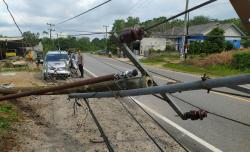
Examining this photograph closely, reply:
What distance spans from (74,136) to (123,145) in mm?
1339

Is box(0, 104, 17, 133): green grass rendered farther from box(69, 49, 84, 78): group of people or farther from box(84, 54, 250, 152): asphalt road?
box(69, 49, 84, 78): group of people

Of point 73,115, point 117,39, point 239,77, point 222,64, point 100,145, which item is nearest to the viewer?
point 239,77

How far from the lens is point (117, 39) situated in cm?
529

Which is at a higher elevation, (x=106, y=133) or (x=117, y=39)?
(x=117, y=39)

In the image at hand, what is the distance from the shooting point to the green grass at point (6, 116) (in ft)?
31.2

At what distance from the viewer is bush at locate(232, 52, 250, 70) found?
3034 cm

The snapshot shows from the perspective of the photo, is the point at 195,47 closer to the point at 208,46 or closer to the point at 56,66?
the point at 208,46

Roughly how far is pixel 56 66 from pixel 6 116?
15980 millimetres

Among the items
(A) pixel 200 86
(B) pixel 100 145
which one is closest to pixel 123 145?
(B) pixel 100 145

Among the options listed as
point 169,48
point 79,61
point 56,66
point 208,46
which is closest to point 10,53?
point 208,46

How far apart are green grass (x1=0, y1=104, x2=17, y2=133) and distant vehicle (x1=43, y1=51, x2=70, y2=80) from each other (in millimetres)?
13408

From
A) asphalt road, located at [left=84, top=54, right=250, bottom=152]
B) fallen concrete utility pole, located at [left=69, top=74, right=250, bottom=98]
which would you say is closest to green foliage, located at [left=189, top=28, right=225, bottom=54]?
asphalt road, located at [left=84, top=54, right=250, bottom=152]

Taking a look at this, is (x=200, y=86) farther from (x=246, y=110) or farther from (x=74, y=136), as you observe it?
(x=246, y=110)

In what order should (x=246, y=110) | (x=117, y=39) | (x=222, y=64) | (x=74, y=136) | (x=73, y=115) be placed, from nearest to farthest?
1. (x=117, y=39)
2. (x=74, y=136)
3. (x=73, y=115)
4. (x=246, y=110)
5. (x=222, y=64)
